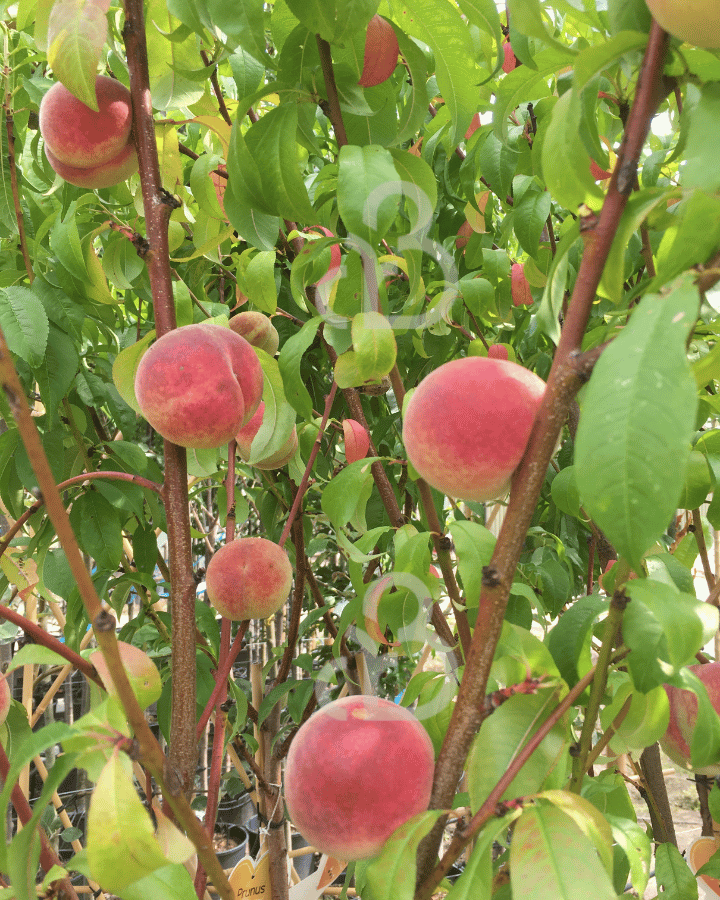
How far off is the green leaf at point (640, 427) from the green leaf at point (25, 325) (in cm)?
64

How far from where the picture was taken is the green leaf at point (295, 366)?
64 cm

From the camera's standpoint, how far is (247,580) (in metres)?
0.74

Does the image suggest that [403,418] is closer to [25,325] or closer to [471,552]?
[471,552]

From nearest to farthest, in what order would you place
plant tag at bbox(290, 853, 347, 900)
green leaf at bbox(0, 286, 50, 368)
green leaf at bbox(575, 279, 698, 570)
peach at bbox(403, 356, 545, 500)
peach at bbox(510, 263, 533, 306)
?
green leaf at bbox(575, 279, 698, 570) → peach at bbox(403, 356, 545, 500) → green leaf at bbox(0, 286, 50, 368) → plant tag at bbox(290, 853, 347, 900) → peach at bbox(510, 263, 533, 306)

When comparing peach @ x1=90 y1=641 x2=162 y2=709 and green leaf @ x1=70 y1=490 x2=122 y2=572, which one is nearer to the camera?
peach @ x1=90 y1=641 x2=162 y2=709

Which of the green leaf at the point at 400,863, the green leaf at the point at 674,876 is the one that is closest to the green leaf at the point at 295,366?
the green leaf at the point at 400,863

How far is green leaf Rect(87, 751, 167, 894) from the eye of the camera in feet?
1.07

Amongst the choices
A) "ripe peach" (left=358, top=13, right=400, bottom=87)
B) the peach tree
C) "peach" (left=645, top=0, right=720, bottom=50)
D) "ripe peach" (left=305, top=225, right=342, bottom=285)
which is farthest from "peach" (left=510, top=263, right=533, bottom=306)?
"peach" (left=645, top=0, right=720, bottom=50)

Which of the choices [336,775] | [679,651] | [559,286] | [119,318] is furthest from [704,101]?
[119,318]

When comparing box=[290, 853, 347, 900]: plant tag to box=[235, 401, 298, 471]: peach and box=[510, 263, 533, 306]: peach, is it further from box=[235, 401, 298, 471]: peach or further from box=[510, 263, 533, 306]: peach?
box=[510, 263, 533, 306]: peach

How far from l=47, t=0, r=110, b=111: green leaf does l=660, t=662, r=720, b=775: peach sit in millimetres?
641

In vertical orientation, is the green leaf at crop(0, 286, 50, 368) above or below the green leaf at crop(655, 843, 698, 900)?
above

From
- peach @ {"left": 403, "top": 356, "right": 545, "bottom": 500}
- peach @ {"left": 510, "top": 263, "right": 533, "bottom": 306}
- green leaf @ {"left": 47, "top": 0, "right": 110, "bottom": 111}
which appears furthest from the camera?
peach @ {"left": 510, "top": 263, "right": 533, "bottom": 306}

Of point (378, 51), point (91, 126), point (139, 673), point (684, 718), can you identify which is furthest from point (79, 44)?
point (684, 718)
